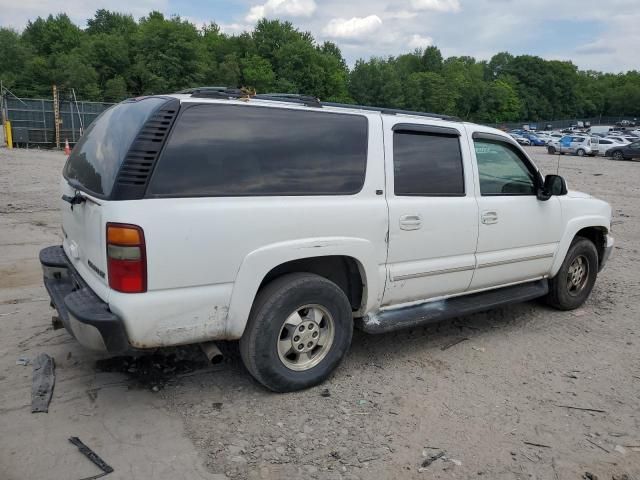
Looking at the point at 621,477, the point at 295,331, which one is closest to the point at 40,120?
the point at 295,331

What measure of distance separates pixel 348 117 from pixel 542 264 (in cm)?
255

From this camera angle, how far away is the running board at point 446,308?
4129 millimetres

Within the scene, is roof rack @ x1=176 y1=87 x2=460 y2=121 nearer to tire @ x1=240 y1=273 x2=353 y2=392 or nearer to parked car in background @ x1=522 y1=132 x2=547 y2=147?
tire @ x1=240 y1=273 x2=353 y2=392

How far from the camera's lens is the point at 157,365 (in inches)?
159

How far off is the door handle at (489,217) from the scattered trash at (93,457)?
3.29m

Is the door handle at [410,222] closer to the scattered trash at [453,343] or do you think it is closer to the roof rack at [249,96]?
the roof rack at [249,96]

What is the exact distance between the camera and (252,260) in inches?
132

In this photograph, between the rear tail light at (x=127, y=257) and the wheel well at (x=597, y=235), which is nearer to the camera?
the rear tail light at (x=127, y=257)

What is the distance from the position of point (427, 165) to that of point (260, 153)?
1.48 meters

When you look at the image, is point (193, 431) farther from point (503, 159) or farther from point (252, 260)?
point (503, 159)

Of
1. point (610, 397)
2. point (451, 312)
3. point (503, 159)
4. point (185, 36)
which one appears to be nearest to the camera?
point (610, 397)

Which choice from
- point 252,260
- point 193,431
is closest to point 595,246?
point 252,260

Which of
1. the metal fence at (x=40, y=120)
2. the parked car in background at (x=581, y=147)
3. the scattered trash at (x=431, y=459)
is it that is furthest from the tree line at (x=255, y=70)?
the scattered trash at (x=431, y=459)

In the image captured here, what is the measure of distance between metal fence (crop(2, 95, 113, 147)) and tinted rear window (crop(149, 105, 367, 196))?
26191mm
